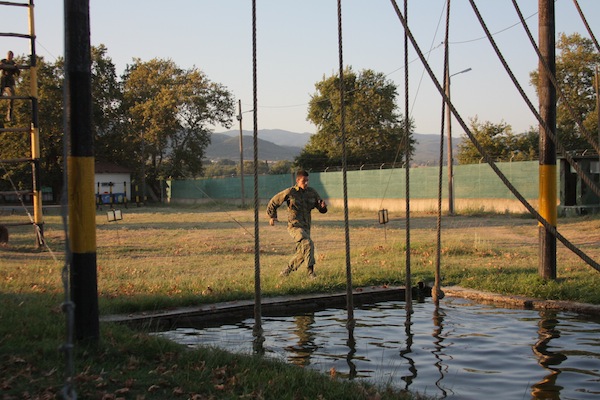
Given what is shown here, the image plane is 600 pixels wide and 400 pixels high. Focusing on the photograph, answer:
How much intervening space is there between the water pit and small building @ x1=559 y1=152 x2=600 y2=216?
2209cm

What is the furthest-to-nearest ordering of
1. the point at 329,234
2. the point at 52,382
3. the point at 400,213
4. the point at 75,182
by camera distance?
the point at 400,213, the point at 329,234, the point at 75,182, the point at 52,382


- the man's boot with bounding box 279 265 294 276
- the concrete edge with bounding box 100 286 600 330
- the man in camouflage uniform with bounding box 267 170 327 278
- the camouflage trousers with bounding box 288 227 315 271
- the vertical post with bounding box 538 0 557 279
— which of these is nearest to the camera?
the concrete edge with bounding box 100 286 600 330

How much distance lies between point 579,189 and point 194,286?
2473 centimetres

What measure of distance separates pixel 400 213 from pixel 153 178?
40406mm

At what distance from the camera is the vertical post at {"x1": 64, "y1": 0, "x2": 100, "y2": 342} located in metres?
6.14

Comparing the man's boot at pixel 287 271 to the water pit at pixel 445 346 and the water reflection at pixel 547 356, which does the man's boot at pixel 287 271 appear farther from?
the water reflection at pixel 547 356

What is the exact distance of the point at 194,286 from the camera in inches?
424

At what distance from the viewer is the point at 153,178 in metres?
73.9

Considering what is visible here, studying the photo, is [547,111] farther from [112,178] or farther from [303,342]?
[112,178]

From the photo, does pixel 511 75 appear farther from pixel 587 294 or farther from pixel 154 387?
pixel 154 387

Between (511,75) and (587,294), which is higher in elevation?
(511,75)

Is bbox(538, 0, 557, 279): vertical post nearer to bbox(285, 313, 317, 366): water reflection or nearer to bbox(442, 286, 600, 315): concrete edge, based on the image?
bbox(442, 286, 600, 315): concrete edge

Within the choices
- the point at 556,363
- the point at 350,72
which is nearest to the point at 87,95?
the point at 556,363

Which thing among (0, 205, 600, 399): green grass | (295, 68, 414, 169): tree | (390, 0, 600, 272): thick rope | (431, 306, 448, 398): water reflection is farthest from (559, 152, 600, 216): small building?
(295, 68, 414, 169): tree
